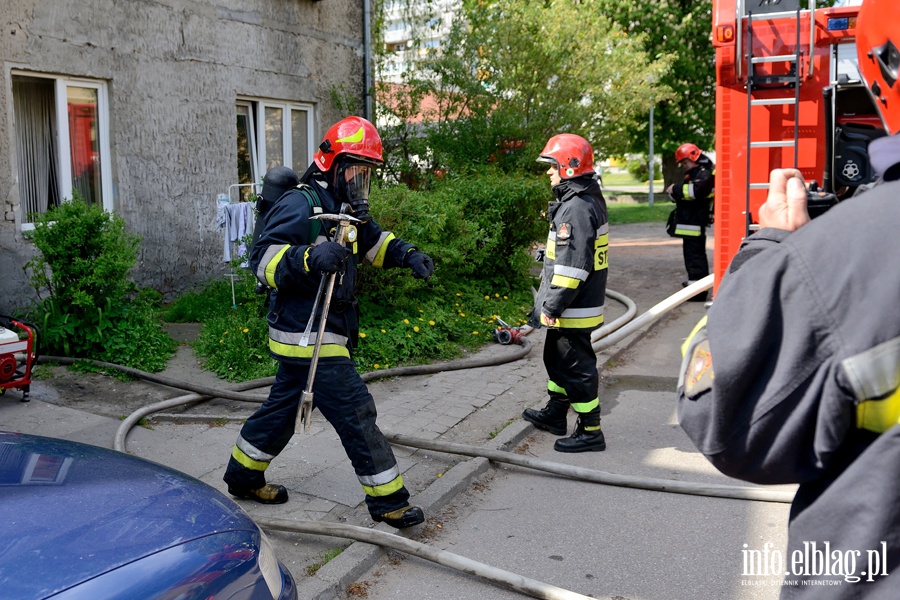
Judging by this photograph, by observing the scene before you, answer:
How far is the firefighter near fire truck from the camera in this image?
1.43 metres

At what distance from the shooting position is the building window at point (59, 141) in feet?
26.2

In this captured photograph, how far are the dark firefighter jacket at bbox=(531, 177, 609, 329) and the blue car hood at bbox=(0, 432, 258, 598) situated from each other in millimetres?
3020

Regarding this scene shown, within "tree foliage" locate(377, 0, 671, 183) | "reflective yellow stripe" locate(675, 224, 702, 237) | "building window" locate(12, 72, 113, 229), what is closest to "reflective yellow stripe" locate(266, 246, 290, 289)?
"building window" locate(12, 72, 113, 229)

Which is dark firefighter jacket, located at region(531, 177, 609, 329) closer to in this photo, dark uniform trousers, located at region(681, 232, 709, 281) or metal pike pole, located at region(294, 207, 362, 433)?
metal pike pole, located at region(294, 207, 362, 433)

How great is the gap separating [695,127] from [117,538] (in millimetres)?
26220

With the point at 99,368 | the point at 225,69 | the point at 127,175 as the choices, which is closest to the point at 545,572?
the point at 99,368

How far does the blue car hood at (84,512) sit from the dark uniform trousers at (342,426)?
1261 mm

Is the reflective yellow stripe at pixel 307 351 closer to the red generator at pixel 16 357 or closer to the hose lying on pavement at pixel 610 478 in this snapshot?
the hose lying on pavement at pixel 610 478

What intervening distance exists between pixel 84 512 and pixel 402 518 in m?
2.01

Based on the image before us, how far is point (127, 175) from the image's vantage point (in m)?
8.77

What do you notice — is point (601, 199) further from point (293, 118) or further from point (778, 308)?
point (293, 118)

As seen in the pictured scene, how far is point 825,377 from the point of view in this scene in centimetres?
145

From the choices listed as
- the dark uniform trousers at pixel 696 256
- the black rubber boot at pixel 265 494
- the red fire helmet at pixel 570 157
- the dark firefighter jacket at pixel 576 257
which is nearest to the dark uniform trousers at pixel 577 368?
the dark firefighter jacket at pixel 576 257

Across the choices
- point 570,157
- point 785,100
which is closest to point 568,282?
point 570,157
